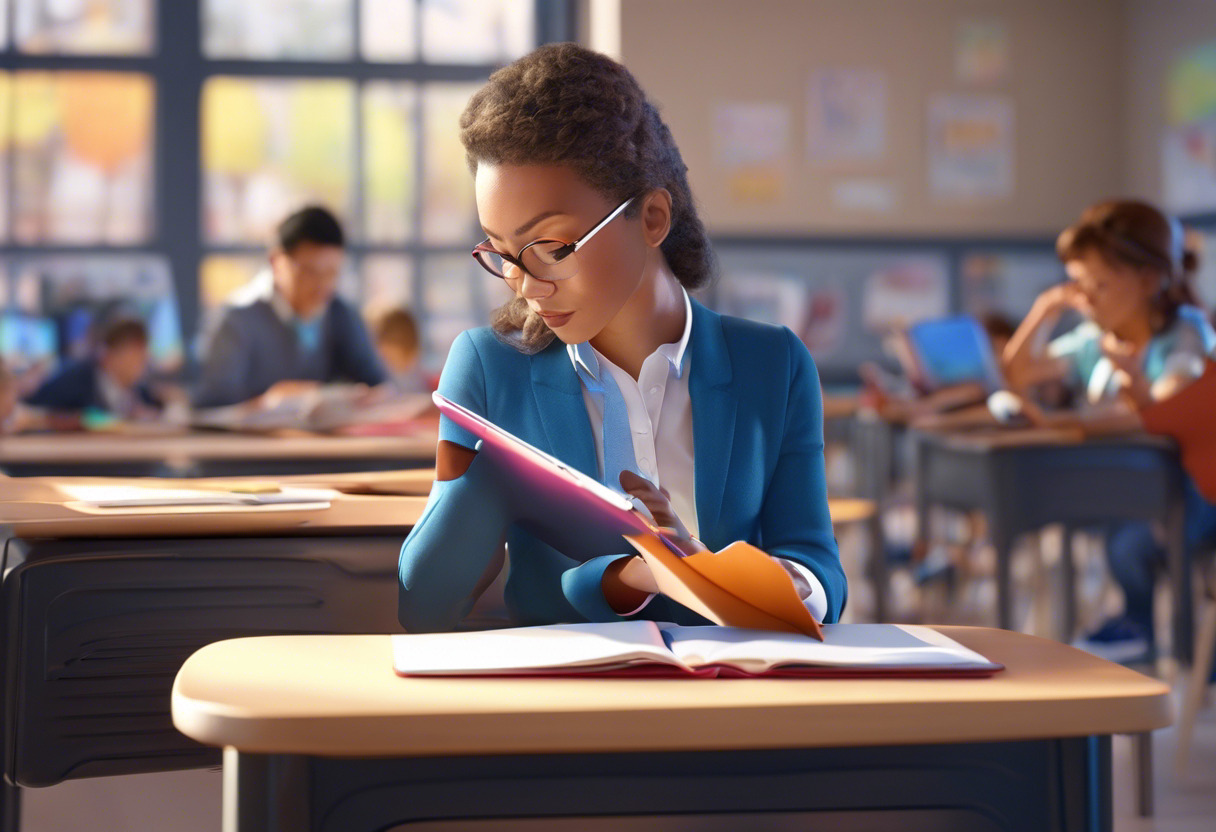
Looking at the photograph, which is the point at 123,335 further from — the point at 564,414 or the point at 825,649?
the point at 825,649

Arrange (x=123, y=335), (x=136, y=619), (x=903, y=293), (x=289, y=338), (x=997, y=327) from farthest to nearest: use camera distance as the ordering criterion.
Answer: (x=903, y=293) → (x=997, y=327) → (x=123, y=335) → (x=289, y=338) → (x=136, y=619)

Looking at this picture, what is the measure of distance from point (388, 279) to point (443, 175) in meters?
0.61

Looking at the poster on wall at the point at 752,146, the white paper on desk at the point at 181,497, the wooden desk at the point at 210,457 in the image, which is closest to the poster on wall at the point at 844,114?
the poster on wall at the point at 752,146

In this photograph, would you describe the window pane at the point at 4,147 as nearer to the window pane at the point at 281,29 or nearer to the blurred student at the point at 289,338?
the window pane at the point at 281,29

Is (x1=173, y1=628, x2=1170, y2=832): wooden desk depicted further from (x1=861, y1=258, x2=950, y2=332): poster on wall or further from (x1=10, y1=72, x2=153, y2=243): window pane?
(x1=861, y1=258, x2=950, y2=332): poster on wall

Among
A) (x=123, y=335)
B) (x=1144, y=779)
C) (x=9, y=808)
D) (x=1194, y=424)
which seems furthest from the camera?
(x=123, y=335)

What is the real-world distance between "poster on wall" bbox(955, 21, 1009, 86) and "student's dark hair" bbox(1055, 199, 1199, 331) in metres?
3.99

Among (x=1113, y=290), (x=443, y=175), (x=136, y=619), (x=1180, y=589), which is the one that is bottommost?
(x=1180, y=589)

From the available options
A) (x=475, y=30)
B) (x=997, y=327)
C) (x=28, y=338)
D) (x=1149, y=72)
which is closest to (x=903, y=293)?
(x=997, y=327)

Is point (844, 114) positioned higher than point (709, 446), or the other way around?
point (844, 114)

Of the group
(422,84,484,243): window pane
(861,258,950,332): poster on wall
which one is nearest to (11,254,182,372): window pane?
(422,84,484,243): window pane

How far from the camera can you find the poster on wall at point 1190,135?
21.1ft

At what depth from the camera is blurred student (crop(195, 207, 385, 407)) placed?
3672 mm

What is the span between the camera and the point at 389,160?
6508 millimetres
